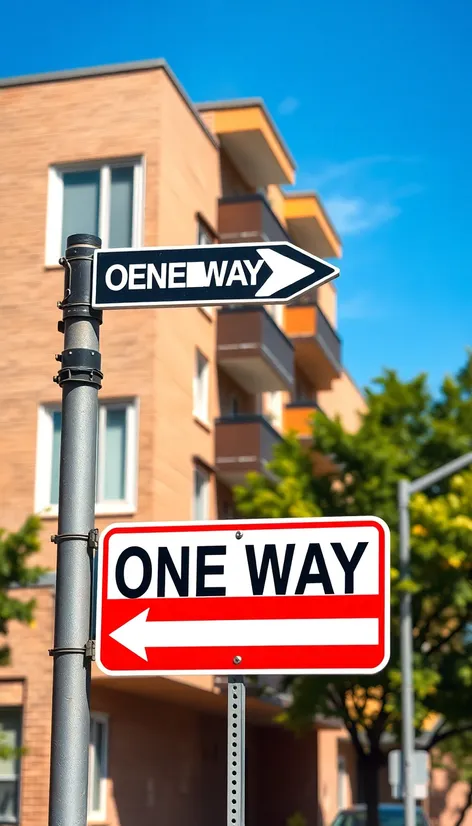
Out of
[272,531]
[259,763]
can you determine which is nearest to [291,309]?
[259,763]

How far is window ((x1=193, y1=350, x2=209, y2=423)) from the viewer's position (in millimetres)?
27719

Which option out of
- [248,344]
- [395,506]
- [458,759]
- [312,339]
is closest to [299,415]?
[312,339]

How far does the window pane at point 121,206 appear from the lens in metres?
24.8

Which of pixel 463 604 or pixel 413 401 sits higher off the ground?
pixel 413 401

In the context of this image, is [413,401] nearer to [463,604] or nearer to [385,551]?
[463,604]

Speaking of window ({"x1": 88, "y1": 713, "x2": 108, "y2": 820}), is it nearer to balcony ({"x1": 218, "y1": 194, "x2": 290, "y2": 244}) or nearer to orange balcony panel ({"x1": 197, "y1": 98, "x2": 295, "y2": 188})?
balcony ({"x1": 218, "y1": 194, "x2": 290, "y2": 244})

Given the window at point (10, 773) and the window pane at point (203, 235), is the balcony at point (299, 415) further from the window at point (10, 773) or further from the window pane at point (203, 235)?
the window at point (10, 773)

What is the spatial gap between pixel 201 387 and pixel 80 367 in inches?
947

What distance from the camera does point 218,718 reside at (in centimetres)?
3328

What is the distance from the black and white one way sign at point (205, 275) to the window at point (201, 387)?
23.2m

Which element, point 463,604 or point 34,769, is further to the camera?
point 463,604

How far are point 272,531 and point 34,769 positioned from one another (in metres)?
18.9

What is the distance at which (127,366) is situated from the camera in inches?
954

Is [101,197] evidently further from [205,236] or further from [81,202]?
[205,236]
